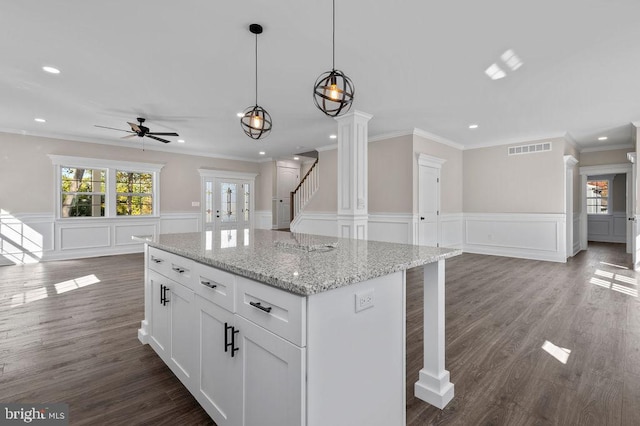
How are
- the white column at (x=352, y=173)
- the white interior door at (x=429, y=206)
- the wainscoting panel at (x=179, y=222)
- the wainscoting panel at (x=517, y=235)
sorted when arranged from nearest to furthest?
1. the white column at (x=352, y=173)
2. the white interior door at (x=429, y=206)
3. the wainscoting panel at (x=517, y=235)
4. the wainscoting panel at (x=179, y=222)

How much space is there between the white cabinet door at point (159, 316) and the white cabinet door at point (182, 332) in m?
0.10

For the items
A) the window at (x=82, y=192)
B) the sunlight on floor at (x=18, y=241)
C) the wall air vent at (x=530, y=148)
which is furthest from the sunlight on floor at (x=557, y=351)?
the sunlight on floor at (x=18, y=241)

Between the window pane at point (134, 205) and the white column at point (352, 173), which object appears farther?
the window pane at point (134, 205)

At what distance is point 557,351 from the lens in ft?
8.19

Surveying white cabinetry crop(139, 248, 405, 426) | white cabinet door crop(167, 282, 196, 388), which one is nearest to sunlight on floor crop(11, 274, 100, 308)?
white cabinet door crop(167, 282, 196, 388)

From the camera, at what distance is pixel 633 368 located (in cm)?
222

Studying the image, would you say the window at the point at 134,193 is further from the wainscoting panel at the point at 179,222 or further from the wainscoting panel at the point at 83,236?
the wainscoting panel at the point at 83,236

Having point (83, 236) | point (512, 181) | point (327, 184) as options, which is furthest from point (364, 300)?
point (83, 236)

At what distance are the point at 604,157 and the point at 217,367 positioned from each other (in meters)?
9.67

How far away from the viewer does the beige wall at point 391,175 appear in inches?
238

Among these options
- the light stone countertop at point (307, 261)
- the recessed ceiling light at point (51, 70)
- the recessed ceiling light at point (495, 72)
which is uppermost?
the recessed ceiling light at point (51, 70)

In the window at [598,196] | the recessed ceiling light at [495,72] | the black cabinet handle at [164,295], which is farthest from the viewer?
the window at [598,196]

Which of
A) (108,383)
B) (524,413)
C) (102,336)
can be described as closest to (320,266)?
(524,413)

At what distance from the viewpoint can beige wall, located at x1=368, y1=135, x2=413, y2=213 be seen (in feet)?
19.8
